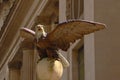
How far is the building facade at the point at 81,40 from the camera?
14.3m

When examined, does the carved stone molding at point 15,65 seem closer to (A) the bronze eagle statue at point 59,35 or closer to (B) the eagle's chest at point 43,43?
(A) the bronze eagle statue at point 59,35

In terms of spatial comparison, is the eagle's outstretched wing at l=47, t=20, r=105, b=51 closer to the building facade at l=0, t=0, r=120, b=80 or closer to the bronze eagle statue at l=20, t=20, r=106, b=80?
the bronze eagle statue at l=20, t=20, r=106, b=80

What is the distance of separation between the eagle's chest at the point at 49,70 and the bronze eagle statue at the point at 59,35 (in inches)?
15.2

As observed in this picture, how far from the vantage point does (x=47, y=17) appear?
76.5 feet

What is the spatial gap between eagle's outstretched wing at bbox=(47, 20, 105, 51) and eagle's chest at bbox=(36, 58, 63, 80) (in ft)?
2.30

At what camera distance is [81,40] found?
55.2ft

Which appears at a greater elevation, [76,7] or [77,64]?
[76,7]

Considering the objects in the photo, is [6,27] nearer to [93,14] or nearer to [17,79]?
[17,79]

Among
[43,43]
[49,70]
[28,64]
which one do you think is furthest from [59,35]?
[28,64]

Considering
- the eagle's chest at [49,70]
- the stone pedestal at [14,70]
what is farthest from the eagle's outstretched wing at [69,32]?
the stone pedestal at [14,70]

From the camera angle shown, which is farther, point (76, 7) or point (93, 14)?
point (76, 7)

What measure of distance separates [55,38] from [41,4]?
14.2m

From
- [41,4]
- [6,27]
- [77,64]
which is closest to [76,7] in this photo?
[77,64]
